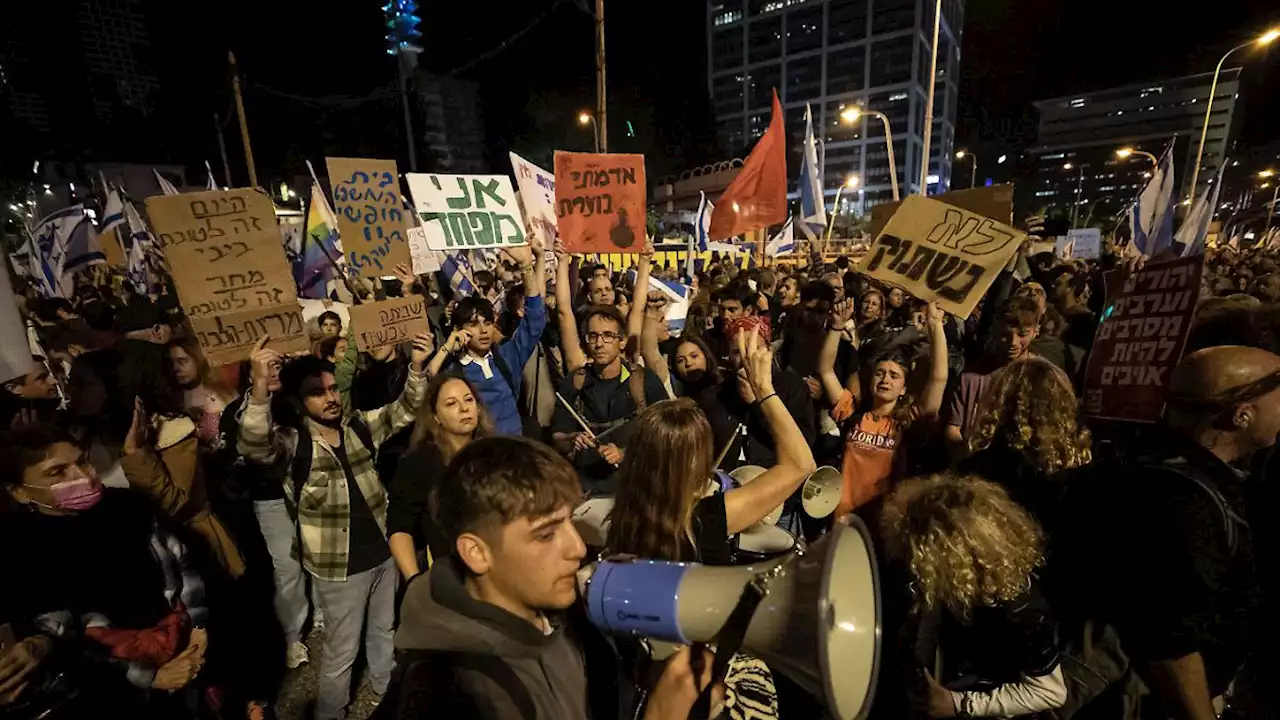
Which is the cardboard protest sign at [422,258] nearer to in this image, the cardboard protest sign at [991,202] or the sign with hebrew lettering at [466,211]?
the sign with hebrew lettering at [466,211]

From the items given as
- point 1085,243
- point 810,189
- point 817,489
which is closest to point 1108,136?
point 1085,243

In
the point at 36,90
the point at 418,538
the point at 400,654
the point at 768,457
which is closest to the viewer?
the point at 400,654

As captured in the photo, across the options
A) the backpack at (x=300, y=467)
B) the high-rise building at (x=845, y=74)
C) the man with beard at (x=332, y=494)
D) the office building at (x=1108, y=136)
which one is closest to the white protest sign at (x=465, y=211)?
the man with beard at (x=332, y=494)

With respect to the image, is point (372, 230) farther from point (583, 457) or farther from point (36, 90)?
point (36, 90)

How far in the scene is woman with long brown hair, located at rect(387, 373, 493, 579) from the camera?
8.97ft

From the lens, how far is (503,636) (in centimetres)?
135

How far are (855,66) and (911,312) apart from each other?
124 meters

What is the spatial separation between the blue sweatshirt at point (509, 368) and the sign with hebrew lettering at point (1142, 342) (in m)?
3.22

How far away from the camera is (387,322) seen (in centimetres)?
413

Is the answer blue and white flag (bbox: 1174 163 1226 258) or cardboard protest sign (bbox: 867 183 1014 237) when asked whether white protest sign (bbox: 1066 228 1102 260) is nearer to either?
blue and white flag (bbox: 1174 163 1226 258)

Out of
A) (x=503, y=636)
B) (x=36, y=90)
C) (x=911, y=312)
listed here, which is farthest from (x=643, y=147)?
(x=503, y=636)

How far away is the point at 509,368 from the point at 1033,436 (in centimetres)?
309

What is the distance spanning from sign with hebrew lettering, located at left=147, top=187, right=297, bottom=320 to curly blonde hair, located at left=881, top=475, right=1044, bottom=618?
325 cm

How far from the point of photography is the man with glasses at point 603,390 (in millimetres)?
3693
